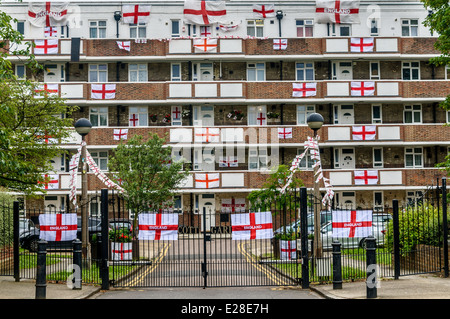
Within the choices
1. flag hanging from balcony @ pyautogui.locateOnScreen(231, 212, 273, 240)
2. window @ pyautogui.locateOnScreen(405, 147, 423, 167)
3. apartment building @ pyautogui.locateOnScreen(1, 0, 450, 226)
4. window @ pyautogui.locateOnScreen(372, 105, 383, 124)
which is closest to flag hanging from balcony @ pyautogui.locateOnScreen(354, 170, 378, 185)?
apartment building @ pyautogui.locateOnScreen(1, 0, 450, 226)

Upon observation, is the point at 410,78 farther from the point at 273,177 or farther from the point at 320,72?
the point at 273,177

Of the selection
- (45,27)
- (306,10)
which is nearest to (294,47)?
(306,10)

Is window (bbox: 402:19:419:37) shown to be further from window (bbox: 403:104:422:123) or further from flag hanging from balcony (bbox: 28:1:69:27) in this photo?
flag hanging from balcony (bbox: 28:1:69:27)

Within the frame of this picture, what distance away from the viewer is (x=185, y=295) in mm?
14336

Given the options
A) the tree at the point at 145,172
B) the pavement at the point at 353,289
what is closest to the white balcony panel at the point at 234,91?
the tree at the point at 145,172

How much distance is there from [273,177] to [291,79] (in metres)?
18.0

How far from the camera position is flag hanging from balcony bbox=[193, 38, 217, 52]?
1625 inches

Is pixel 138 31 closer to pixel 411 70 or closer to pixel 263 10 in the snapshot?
pixel 263 10

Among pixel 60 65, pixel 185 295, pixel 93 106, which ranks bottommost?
pixel 185 295

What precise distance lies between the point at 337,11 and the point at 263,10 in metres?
5.09

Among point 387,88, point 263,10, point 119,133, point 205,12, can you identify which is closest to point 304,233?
point 119,133

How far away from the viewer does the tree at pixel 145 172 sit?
102 feet

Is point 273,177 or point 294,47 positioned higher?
point 294,47

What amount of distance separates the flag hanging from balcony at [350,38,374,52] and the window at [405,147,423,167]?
25.0 ft
